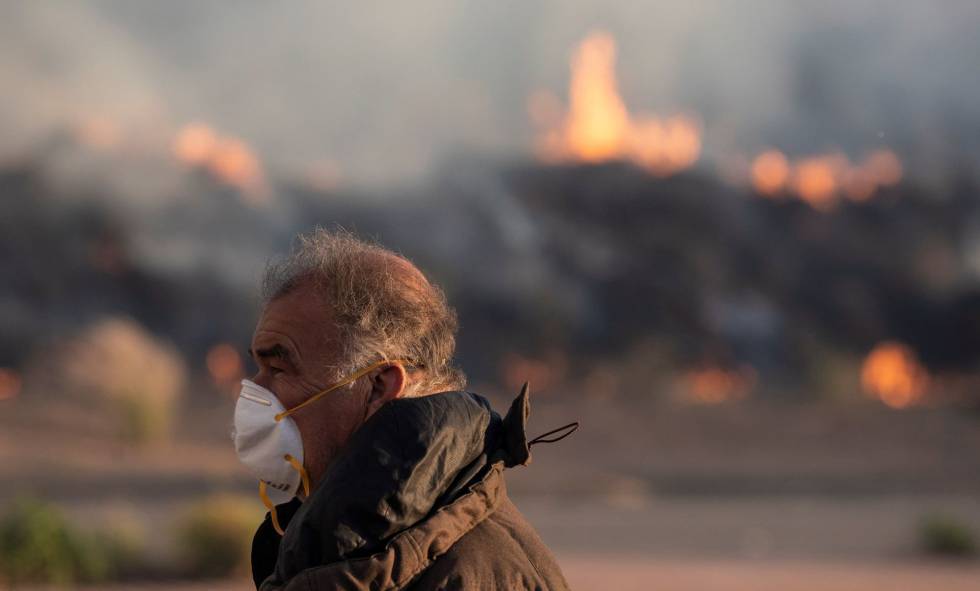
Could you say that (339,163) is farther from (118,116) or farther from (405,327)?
(405,327)

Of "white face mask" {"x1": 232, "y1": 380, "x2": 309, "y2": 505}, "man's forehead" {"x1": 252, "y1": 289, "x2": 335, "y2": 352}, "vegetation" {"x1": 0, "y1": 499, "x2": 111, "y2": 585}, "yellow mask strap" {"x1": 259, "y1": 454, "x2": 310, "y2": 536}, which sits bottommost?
"yellow mask strap" {"x1": 259, "y1": 454, "x2": 310, "y2": 536}

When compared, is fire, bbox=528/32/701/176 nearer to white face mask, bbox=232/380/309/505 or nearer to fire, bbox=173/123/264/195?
fire, bbox=173/123/264/195

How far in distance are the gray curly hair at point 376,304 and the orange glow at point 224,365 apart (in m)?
45.5

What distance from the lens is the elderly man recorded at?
92.4 inches

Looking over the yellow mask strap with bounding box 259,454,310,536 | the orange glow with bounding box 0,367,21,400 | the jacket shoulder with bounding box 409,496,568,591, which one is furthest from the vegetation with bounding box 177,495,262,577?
the orange glow with bounding box 0,367,21,400

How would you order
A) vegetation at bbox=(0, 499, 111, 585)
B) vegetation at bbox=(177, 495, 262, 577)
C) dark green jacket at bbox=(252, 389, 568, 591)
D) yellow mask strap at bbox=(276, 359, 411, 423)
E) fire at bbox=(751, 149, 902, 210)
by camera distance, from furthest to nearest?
fire at bbox=(751, 149, 902, 210) → vegetation at bbox=(177, 495, 262, 577) → vegetation at bbox=(0, 499, 111, 585) → yellow mask strap at bbox=(276, 359, 411, 423) → dark green jacket at bbox=(252, 389, 568, 591)

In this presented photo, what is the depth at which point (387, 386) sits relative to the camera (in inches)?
109

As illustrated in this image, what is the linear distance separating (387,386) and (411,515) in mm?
436

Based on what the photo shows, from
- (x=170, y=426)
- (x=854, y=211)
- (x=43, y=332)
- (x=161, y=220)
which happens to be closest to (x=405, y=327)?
(x=170, y=426)

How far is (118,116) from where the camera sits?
202 ft

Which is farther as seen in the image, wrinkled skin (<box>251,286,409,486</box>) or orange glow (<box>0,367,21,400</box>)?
orange glow (<box>0,367,21,400</box>)

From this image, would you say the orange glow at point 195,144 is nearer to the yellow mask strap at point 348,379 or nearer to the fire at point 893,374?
the fire at point 893,374

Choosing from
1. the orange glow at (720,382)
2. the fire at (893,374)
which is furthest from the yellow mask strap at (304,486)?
the fire at (893,374)

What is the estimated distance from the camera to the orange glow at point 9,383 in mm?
43812
